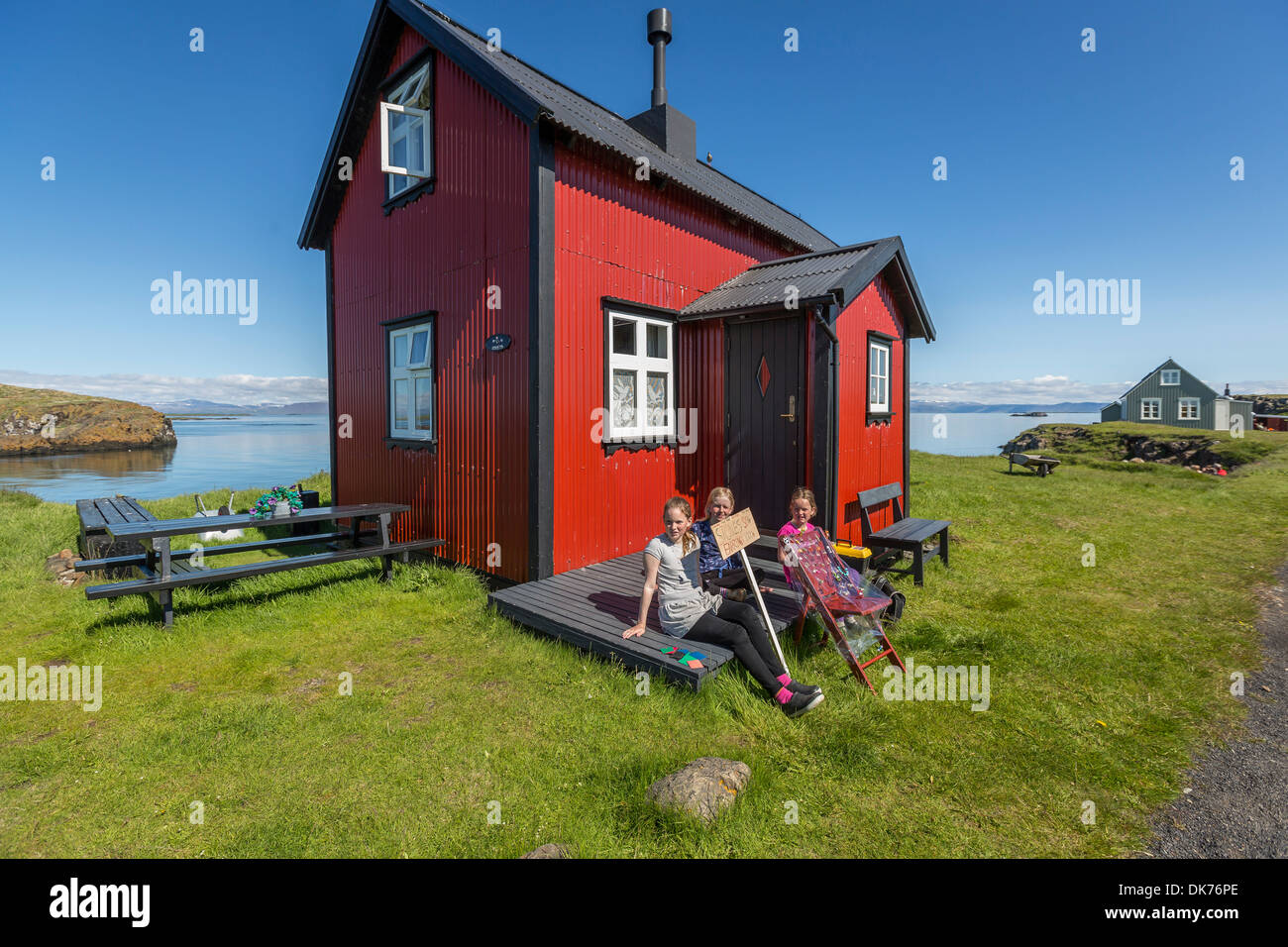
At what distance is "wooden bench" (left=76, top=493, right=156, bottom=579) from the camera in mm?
→ 7566

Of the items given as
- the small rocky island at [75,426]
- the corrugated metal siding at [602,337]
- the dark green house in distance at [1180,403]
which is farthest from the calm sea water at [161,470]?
the dark green house in distance at [1180,403]

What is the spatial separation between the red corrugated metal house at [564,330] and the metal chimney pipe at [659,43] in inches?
74.0

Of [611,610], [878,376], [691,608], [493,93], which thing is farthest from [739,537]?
[493,93]

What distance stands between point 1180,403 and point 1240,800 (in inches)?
2265

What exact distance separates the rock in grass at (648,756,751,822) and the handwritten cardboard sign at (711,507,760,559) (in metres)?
1.70

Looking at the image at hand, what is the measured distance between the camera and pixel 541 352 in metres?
6.45

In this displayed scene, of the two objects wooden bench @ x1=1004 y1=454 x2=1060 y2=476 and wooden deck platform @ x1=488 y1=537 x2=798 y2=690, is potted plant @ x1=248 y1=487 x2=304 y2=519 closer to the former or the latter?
wooden deck platform @ x1=488 y1=537 x2=798 y2=690

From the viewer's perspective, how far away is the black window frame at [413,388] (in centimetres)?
799

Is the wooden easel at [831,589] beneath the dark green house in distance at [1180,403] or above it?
beneath

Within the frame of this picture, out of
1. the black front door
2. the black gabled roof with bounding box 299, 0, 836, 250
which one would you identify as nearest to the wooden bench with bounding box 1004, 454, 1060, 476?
the black gabled roof with bounding box 299, 0, 836, 250

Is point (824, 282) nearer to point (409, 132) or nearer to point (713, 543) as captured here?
point (713, 543)

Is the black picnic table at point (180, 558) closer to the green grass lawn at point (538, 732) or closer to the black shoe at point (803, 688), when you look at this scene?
the green grass lawn at point (538, 732)

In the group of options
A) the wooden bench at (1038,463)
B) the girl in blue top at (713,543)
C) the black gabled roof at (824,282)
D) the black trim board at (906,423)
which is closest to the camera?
the girl in blue top at (713,543)
